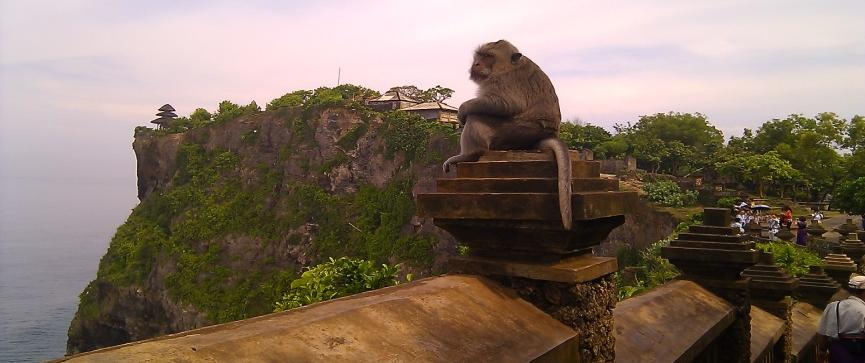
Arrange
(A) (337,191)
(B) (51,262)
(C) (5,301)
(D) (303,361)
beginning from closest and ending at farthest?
(D) (303,361) < (A) (337,191) < (C) (5,301) < (B) (51,262)

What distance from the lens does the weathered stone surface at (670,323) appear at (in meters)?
2.63

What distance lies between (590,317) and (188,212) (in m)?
46.8

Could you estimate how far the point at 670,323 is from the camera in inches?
122

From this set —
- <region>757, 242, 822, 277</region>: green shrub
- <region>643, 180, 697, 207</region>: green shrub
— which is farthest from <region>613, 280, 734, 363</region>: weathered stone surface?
<region>643, 180, 697, 207</region>: green shrub

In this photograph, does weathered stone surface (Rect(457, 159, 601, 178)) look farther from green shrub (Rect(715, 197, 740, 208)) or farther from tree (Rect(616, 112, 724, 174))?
tree (Rect(616, 112, 724, 174))

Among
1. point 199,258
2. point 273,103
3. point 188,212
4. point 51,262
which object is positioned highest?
point 273,103

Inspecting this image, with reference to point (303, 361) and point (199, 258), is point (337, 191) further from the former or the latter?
point (303, 361)

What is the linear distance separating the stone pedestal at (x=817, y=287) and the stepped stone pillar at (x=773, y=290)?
1369mm

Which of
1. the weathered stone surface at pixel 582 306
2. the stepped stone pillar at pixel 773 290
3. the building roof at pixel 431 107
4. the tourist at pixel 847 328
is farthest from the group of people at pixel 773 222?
the building roof at pixel 431 107

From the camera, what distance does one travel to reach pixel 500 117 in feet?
9.37

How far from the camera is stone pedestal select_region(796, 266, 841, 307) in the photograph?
19.7 feet

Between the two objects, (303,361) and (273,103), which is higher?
(273,103)

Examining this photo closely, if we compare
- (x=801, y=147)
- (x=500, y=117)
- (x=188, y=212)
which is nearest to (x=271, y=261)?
(x=188, y=212)

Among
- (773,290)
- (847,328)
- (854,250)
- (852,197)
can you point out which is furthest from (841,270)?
(852,197)
